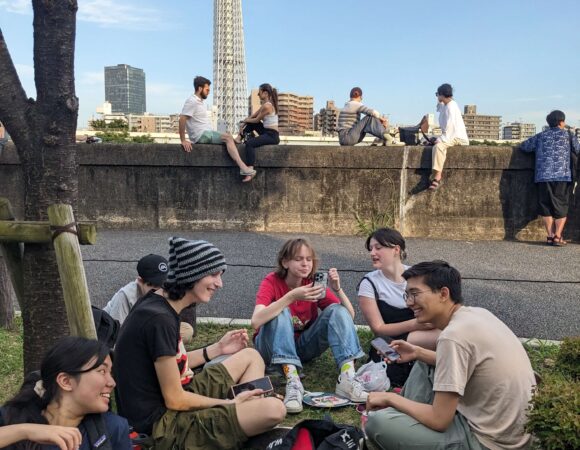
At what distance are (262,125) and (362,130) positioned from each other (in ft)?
6.22

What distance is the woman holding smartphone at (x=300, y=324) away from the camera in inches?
167

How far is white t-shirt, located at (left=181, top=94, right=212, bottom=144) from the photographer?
1037 cm

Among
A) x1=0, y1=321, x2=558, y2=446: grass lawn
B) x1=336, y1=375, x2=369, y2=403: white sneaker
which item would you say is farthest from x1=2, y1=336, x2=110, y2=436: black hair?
x1=336, y1=375, x2=369, y2=403: white sneaker

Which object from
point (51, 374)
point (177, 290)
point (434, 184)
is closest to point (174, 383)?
point (177, 290)

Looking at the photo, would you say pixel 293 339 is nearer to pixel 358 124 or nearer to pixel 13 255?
pixel 13 255

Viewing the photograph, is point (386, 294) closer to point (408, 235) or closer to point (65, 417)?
point (65, 417)

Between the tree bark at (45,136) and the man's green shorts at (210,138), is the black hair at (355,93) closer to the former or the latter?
the man's green shorts at (210,138)

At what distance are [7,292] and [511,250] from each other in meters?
7.05

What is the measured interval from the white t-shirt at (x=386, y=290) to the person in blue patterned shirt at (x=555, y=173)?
Result: 570cm

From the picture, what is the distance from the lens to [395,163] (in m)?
10.0

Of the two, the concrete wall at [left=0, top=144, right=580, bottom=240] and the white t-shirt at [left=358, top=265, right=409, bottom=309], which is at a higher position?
the concrete wall at [left=0, top=144, right=580, bottom=240]

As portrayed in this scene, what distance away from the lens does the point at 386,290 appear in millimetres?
4609

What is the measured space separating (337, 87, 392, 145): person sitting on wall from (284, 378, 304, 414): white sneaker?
7339mm

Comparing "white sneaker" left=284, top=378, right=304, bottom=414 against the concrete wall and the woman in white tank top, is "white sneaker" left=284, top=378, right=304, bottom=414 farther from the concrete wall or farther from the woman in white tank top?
the woman in white tank top
